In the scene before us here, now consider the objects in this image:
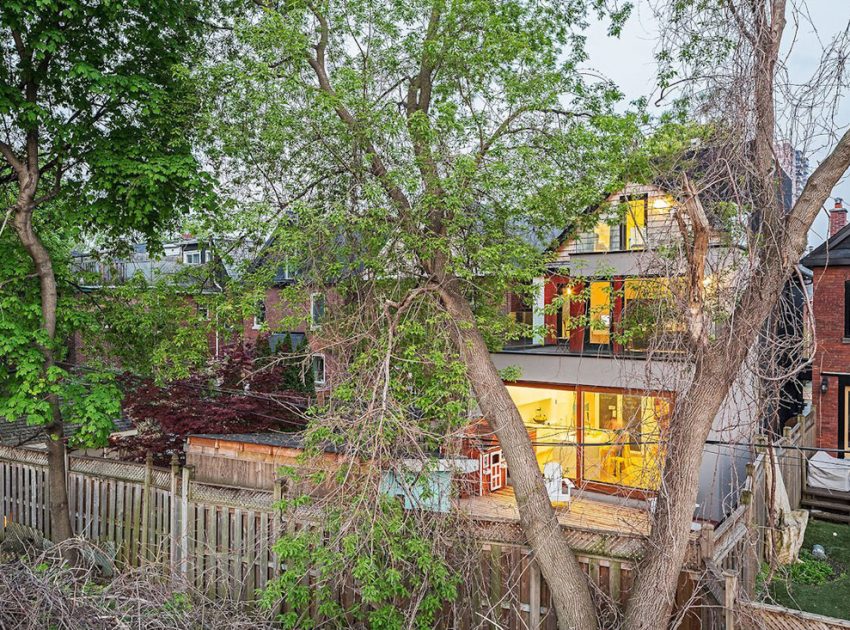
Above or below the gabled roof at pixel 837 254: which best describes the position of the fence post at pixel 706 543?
below

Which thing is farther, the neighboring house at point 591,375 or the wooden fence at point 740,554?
the neighboring house at point 591,375

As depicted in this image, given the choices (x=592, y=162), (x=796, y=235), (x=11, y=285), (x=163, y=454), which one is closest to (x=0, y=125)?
(x=11, y=285)

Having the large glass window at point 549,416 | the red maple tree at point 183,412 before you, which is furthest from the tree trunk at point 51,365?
the large glass window at point 549,416

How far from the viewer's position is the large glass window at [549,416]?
A: 13344 millimetres

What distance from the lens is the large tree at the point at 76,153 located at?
738 cm

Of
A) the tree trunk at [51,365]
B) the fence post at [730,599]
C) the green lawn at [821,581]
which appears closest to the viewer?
the fence post at [730,599]

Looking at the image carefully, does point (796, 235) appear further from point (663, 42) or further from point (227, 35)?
point (227, 35)

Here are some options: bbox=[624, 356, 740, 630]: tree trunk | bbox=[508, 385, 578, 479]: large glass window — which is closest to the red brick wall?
bbox=[508, 385, 578, 479]: large glass window

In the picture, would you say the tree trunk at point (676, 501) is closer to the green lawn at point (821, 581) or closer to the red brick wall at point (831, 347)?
the green lawn at point (821, 581)

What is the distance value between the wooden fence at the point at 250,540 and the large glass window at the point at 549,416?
4.98m

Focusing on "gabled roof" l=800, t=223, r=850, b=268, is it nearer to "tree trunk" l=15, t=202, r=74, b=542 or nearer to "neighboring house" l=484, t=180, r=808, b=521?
"neighboring house" l=484, t=180, r=808, b=521

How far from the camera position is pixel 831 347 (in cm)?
1401

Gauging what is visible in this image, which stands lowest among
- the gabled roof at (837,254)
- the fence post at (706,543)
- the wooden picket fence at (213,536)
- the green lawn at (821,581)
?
the green lawn at (821,581)

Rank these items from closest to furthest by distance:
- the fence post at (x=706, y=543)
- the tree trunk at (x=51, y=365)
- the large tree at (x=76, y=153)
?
the fence post at (x=706, y=543) < the large tree at (x=76, y=153) < the tree trunk at (x=51, y=365)
